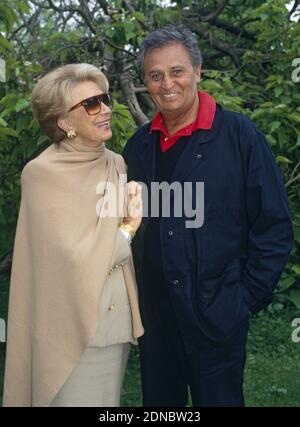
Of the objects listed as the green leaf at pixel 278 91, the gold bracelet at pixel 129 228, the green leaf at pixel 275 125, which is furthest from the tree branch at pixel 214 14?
the gold bracelet at pixel 129 228

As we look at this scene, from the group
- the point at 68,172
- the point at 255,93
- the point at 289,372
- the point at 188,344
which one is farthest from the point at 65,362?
the point at 255,93

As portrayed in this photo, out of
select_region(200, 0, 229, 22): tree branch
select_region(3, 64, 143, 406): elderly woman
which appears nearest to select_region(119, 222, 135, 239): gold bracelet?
select_region(3, 64, 143, 406): elderly woman

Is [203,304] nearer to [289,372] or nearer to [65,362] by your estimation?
[65,362]

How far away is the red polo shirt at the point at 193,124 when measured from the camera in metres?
2.88

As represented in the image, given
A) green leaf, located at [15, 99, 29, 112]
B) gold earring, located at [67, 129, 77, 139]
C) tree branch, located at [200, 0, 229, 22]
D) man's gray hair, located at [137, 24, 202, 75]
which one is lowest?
gold earring, located at [67, 129, 77, 139]

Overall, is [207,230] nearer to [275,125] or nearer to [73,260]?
[73,260]

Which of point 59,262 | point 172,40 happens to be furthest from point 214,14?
point 59,262

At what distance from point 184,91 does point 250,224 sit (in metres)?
0.60

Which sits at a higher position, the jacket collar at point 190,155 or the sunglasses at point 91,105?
the sunglasses at point 91,105

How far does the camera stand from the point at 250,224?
289 centimetres

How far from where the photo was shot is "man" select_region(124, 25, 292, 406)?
2809 mm

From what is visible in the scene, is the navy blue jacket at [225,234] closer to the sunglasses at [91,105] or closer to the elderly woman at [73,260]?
the elderly woman at [73,260]

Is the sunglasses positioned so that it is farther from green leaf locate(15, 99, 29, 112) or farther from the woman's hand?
green leaf locate(15, 99, 29, 112)

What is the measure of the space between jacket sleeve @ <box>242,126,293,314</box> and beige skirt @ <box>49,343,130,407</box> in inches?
23.9
